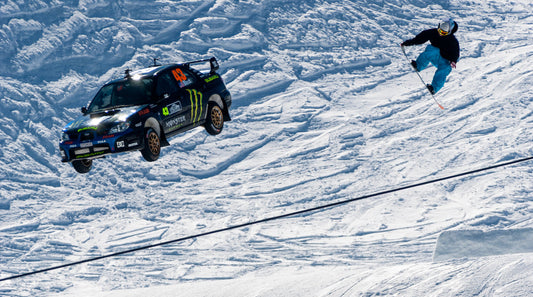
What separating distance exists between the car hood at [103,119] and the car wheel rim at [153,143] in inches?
23.2

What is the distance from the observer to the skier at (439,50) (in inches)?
765

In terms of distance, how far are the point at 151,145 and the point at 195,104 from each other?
6.55 ft

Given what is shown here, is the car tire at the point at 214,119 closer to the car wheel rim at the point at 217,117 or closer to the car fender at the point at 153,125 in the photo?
the car wheel rim at the point at 217,117

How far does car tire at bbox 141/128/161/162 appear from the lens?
675 inches

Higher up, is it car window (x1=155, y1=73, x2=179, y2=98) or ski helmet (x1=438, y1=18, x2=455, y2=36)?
ski helmet (x1=438, y1=18, x2=455, y2=36)

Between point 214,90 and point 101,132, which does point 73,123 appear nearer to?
point 101,132

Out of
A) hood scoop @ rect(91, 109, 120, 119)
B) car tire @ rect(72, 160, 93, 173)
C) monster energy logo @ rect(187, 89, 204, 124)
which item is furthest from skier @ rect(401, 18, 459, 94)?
car tire @ rect(72, 160, 93, 173)

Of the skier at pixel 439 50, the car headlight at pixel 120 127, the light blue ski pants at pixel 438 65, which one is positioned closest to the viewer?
the car headlight at pixel 120 127

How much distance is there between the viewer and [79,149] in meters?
17.3

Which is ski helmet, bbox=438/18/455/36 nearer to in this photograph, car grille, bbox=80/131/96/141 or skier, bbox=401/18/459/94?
skier, bbox=401/18/459/94

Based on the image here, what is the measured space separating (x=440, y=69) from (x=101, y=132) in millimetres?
8008

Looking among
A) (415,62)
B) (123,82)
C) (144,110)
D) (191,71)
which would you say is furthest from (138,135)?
(415,62)

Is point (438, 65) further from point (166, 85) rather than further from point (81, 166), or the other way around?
point (81, 166)

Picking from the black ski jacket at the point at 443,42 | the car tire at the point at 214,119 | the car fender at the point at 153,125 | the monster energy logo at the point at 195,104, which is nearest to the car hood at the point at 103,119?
the car fender at the point at 153,125
